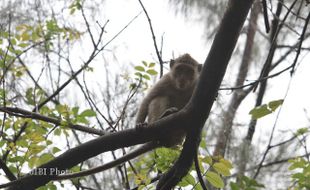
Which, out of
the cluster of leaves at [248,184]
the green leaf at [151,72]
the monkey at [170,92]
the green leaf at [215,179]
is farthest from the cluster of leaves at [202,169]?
the monkey at [170,92]

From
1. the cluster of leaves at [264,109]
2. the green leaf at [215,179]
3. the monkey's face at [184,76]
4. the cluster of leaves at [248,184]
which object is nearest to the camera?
the cluster of leaves at [264,109]

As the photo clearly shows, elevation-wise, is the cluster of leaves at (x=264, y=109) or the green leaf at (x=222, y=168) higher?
the cluster of leaves at (x=264, y=109)

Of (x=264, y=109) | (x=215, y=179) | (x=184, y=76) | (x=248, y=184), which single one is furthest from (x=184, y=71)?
(x=264, y=109)

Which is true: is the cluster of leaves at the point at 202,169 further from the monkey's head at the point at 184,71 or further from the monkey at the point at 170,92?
the monkey's head at the point at 184,71

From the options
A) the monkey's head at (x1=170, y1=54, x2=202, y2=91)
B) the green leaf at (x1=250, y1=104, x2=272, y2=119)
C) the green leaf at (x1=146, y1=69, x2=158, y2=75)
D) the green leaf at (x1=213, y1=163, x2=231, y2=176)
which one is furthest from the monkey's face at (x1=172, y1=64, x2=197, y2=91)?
the green leaf at (x1=250, y1=104, x2=272, y2=119)

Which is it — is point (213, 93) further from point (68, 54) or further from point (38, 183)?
point (68, 54)

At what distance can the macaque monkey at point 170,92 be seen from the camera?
5.56 meters

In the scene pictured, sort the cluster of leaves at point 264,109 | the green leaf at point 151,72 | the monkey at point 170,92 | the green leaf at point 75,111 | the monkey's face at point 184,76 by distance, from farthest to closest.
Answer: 1. the monkey's face at point 184,76
2. the monkey at point 170,92
3. the green leaf at point 151,72
4. the green leaf at point 75,111
5. the cluster of leaves at point 264,109

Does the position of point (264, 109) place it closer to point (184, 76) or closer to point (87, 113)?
point (87, 113)

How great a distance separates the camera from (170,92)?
5.78 metres

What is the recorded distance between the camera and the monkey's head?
571 centimetres

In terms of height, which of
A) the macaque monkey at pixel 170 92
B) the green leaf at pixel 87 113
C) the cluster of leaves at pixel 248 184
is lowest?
the cluster of leaves at pixel 248 184

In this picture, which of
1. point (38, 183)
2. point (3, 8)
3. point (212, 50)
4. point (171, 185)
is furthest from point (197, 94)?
point (3, 8)

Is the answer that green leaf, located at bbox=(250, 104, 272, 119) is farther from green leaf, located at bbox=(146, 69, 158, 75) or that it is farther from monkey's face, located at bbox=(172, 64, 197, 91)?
monkey's face, located at bbox=(172, 64, 197, 91)
